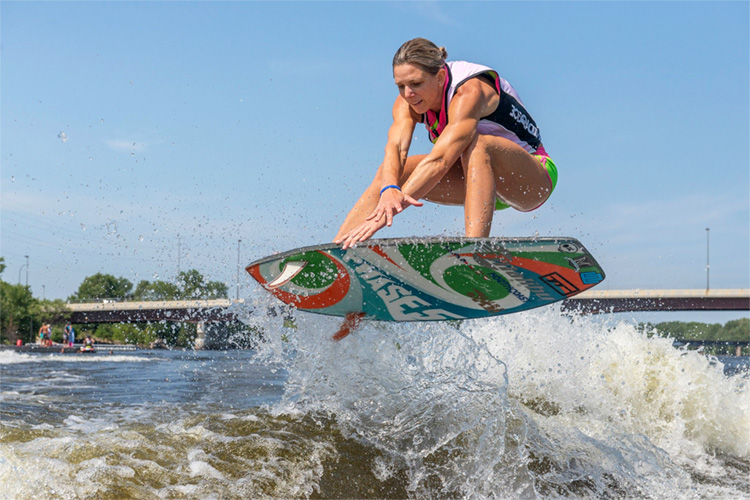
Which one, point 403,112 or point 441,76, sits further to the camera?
point 403,112

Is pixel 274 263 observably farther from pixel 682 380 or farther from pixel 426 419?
pixel 682 380

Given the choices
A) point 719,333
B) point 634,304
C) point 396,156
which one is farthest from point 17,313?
point 719,333

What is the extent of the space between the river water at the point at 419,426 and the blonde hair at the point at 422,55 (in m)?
2.05

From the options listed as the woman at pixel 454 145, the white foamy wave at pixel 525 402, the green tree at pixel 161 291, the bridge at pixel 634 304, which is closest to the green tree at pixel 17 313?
the bridge at pixel 634 304

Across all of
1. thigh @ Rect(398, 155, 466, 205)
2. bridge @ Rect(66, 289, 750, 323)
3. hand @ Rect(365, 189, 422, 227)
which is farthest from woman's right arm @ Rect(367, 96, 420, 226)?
bridge @ Rect(66, 289, 750, 323)

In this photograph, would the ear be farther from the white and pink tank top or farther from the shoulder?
the shoulder

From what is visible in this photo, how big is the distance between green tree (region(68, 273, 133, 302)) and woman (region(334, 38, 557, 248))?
367 feet

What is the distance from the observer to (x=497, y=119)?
4.54 m

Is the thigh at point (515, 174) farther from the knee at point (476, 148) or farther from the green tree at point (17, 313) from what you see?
the green tree at point (17, 313)

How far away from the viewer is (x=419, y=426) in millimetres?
4344

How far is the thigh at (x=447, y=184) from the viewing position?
473 cm

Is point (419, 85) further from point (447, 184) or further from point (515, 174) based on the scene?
point (515, 174)

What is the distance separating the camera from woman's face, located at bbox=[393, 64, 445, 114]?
424 centimetres

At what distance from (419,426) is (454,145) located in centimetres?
203
